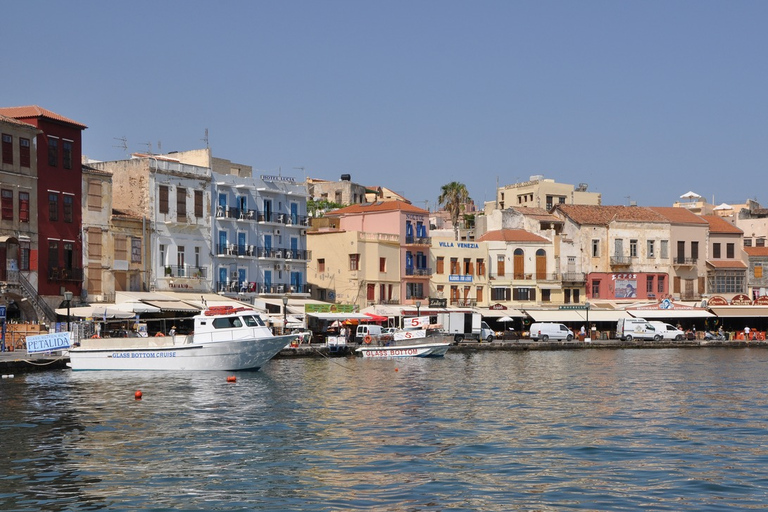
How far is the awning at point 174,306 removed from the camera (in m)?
57.6

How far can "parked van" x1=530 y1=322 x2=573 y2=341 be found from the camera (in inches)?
3031

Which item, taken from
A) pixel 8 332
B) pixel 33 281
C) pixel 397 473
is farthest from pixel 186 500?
pixel 33 281

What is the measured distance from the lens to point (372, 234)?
7894 centimetres

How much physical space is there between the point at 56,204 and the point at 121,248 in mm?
5915

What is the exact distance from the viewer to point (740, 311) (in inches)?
3378

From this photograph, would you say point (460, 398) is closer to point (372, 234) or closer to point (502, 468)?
point (502, 468)

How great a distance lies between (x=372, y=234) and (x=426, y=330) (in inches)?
642

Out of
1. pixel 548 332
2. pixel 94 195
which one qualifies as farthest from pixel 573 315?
pixel 94 195

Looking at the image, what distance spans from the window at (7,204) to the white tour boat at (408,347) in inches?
838

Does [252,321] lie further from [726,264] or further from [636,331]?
[726,264]

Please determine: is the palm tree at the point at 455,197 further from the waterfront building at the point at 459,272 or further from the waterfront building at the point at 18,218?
the waterfront building at the point at 18,218

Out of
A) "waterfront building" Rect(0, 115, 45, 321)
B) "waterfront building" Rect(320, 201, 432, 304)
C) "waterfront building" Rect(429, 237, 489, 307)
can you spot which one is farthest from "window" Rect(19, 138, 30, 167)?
"waterfront building" Rect(429, 237, 489, 307)

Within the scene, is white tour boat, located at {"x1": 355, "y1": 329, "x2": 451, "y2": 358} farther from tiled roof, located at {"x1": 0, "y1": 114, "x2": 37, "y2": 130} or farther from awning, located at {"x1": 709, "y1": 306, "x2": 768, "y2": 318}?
awning, located at {"x1": 709, "y1": 306, "x2": 768, "y2": 318}

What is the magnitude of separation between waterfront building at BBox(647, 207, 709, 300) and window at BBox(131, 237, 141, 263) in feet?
154
